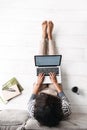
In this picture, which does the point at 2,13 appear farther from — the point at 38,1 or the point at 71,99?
the point at 71,99

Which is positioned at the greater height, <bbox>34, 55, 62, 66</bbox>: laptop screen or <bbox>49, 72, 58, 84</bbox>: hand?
<bbox>34, 55, 62, 66</bbox>: laptop screen

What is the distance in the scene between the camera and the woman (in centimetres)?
162

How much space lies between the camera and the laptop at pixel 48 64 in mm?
2111

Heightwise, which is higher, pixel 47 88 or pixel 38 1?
pixel 38 1

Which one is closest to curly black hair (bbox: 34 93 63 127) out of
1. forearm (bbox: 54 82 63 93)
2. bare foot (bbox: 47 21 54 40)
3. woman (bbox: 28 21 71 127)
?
woman (bbox: 28 21 71 127)

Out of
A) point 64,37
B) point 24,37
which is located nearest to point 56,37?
point 64,37

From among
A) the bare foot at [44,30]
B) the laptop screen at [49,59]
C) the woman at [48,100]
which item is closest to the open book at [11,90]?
the woman at [48,100]

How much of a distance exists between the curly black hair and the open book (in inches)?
20.9

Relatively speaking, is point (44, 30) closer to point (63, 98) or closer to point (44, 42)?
point (44, 42)

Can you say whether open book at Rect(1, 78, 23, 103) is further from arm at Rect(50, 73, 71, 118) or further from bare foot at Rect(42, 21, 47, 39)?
bare foot at Rect(42, 21, 47, 39)

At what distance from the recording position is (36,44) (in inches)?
87.7

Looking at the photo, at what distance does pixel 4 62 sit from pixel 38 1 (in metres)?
0.62

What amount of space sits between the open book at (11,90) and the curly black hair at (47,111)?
1.74 ft

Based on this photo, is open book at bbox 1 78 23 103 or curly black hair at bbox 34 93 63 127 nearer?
curly black hair at bbox 34 93 63 127
